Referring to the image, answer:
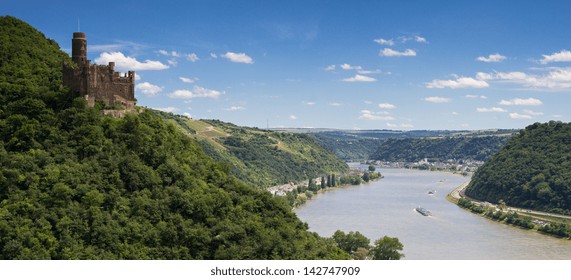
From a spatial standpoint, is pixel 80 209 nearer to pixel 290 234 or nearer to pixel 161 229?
pixel 161 229

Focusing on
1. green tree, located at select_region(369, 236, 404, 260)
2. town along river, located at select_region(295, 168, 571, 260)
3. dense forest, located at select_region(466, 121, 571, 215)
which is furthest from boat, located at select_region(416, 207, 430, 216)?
green tree, located at select_region(369, 236, 404, 260)

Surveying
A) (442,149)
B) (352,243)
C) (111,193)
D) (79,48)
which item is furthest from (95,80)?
(442,149)

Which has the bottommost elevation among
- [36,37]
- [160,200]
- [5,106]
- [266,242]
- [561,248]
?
[561,248]

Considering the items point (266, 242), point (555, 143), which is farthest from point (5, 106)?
point (555, 143)

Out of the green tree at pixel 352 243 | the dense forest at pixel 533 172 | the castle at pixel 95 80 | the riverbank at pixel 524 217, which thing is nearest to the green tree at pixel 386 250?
the green tree at pixel 352 243

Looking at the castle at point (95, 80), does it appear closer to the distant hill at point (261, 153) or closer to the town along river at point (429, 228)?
the town along river at point (429, 228)

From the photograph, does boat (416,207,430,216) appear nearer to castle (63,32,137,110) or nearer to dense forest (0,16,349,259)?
dense forest (0,16,349,259)
